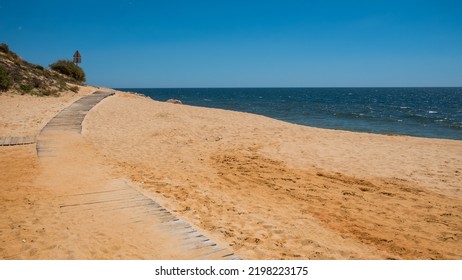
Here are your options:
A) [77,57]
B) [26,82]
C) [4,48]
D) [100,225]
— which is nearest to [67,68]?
[77,57]

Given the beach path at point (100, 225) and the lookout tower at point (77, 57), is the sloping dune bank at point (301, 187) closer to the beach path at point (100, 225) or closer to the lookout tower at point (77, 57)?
the beach path at point (100, 225)

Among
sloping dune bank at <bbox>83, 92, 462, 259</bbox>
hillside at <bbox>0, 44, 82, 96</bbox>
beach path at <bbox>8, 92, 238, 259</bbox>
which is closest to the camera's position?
beach path at <bbox>8, 92, 238, 259</bbox>

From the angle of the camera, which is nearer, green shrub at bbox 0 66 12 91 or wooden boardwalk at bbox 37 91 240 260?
wooden boardwalk at bbox 37 91 240 260

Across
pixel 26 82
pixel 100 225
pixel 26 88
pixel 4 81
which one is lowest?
pixel 100 225

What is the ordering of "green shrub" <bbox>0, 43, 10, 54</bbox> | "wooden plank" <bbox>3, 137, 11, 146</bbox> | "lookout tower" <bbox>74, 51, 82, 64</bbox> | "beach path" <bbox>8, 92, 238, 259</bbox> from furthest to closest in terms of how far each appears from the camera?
"lookout tower" <bbox>74, 51, 82, 64</bbox>
"green shrub" <bbox>0, 43, 10, 54</bbox>
"wooden plank" <bbox>3, 137, 11, 146</bbox>
"beach path" <bbox>8, 92, 238, 259</bbox>

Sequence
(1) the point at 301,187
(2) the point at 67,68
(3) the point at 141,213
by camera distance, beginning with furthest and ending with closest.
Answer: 1. (2) the point at 67,68
2. (1) the point at 301,187
3. (3) the point at 141,213

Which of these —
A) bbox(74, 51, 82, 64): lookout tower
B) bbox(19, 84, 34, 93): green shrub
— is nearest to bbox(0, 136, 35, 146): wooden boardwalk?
bbox(19, 84, 34, 93): green shrub

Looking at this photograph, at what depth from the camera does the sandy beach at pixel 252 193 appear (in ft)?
14.3

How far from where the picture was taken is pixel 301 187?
7.44 m

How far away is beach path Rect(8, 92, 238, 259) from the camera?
394cm

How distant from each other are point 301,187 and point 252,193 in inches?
52.9

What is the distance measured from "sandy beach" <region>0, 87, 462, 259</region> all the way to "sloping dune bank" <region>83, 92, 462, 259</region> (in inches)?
1.1

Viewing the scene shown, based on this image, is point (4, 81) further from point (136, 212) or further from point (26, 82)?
point (136, 212)

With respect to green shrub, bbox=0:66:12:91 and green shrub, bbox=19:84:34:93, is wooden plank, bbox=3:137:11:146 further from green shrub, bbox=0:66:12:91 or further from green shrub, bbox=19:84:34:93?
green shrub, bbox=19:84:34:93
